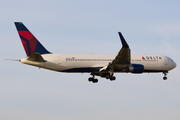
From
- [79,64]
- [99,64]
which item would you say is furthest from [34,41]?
[99,64]

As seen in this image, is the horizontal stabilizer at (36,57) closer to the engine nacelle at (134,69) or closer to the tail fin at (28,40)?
the tail fin at (28,40)

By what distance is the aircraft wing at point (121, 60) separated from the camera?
3616 centimetres

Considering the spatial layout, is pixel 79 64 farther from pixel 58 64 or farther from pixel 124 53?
pixel 124 53

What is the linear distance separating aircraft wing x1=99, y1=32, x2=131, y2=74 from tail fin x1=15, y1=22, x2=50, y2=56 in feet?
30.3

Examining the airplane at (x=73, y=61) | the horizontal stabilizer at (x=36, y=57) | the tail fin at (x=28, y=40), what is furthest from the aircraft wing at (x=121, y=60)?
the tail fin at (x=28, y=40)

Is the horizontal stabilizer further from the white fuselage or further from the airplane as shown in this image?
the white fuselage

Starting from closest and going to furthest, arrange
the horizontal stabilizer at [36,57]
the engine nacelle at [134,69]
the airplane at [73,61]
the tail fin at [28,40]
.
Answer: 1. the horizontal stabilizer at [36,57]
2. the airplane at [73,61]
3. the engine nacelle at [134,69]
4. the tail fin at [28,40]

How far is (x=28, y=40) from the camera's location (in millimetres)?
41969

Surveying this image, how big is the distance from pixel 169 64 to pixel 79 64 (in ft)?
50.5

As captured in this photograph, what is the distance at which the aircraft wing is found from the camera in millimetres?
36162

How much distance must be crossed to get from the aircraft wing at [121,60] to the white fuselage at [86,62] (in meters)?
2.08

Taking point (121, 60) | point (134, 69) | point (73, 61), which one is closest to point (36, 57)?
point (73, 61)

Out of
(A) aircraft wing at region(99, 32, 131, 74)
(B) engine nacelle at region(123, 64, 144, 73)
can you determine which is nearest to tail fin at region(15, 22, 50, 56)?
(A) aircraft wing at region(99, 32, 131, 74)

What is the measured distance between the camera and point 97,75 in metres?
47.6
